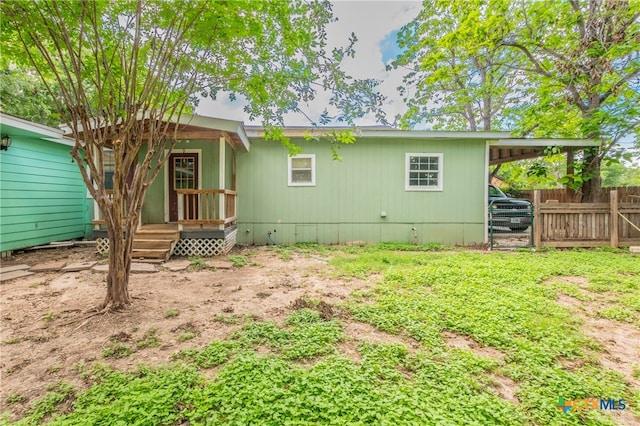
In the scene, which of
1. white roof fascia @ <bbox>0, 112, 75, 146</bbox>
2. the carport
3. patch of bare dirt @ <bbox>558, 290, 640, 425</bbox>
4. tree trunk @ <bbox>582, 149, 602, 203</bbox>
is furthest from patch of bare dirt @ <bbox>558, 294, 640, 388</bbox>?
white roof fascia @ <bbox>0, 112, 75, 146</bbox>

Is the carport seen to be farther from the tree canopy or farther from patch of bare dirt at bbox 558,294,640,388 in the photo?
patch of bare dirt at bbox 558,294,640,388

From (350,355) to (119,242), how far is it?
9.06ft

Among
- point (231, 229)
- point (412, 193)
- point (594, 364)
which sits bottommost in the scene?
point (594, 364)

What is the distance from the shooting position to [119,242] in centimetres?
300

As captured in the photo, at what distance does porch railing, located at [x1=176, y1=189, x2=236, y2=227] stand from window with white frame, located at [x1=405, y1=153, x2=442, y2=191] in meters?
4.82

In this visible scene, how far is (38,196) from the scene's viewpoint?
656 cm

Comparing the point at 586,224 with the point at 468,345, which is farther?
the point at 586,224

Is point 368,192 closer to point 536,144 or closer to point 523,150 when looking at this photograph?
point 536,144

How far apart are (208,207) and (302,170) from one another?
2656 mm

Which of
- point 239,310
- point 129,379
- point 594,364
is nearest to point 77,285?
point 239,310

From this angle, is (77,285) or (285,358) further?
(77,285)

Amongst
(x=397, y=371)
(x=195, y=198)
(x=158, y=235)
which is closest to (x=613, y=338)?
(x=397, y=371)

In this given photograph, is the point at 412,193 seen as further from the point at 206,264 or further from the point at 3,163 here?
the point at 3,163

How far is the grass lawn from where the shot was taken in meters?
1.55
